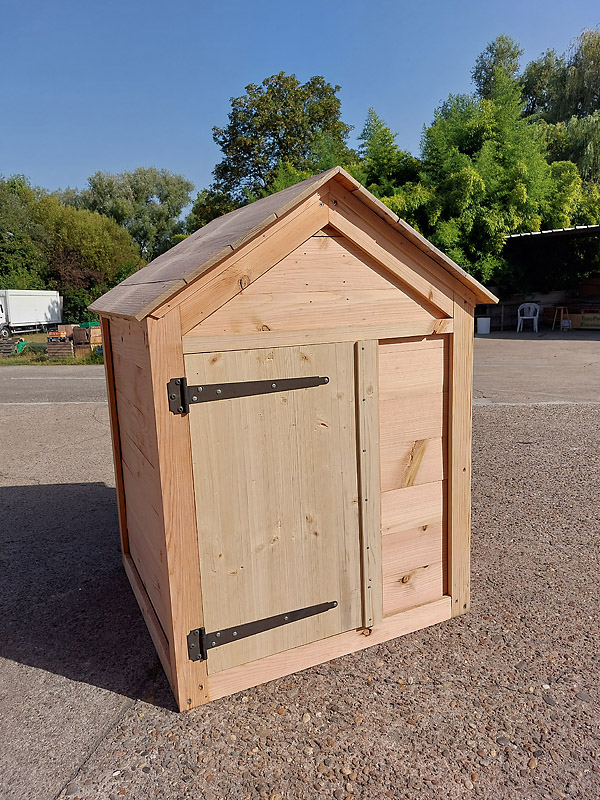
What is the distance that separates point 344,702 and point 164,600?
0.94 m

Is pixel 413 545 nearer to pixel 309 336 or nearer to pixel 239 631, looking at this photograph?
pixel 239 631

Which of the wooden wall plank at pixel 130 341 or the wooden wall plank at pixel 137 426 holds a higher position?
the wooden wall plank at pixel 130 341

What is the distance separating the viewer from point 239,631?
9.07 ft

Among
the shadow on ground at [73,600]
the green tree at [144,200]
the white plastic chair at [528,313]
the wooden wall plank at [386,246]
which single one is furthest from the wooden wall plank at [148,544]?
the green tree at [144,200]

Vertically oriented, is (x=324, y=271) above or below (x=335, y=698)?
above

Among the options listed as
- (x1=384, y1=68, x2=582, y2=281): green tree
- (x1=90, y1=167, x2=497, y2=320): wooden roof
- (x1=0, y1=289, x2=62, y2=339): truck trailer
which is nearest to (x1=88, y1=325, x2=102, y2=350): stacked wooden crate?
(x1=384, y1=68, x2=582, y2=281): green tree

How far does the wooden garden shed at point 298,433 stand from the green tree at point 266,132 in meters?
30.5

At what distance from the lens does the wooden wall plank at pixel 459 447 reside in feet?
10.3

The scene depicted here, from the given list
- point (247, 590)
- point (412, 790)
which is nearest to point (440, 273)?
point (247, 590)

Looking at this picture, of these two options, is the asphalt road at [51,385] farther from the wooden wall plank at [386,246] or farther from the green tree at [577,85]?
the green tree at [577,85]

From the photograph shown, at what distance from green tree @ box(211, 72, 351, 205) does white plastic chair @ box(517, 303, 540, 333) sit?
1481 centimetres

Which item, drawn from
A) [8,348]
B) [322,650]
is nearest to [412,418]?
[322,650]

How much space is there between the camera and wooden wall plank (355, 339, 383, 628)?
2889 millimetres

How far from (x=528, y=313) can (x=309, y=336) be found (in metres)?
21.1
